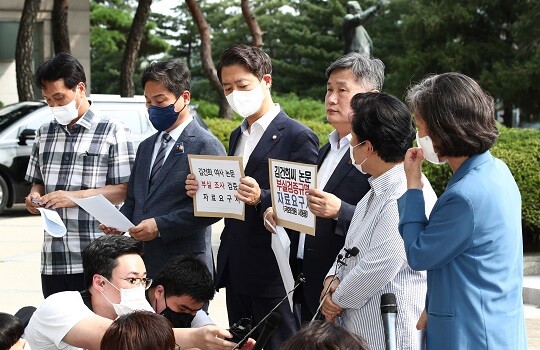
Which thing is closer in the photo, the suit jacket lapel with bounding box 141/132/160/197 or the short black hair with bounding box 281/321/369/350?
the short black hair with bounding box 281/321/369/350

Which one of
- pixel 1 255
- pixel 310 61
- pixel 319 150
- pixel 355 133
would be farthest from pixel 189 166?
pixel 310 61

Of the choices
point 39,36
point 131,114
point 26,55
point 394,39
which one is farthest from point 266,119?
point 394,39

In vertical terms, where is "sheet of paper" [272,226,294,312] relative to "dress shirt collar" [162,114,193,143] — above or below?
below

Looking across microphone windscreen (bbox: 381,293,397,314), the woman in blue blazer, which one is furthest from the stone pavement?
microphone windscreen (bbox: 381,293,397,314)

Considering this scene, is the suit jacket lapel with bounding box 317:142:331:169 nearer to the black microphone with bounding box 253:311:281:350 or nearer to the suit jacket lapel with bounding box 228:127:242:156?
the suit jacket lapel with bounding box 228:127:242:156

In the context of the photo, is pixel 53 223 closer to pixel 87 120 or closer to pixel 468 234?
pixel 87 120

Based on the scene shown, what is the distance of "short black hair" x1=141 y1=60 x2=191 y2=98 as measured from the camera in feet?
19.1

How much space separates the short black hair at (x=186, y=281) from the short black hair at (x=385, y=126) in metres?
1.12

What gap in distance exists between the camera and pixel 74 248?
594 cm

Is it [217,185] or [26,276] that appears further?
[26,276]

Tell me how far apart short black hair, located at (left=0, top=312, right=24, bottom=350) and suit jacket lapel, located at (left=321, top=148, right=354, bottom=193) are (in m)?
1.73

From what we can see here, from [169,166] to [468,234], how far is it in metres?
2.53

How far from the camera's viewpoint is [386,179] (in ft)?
14.5

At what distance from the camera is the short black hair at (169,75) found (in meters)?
5.81
